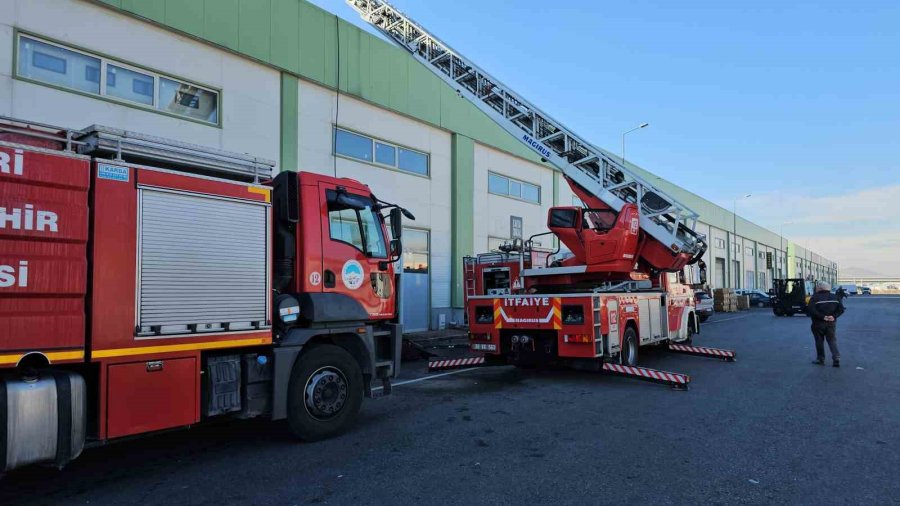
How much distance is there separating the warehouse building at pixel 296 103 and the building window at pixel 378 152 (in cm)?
5

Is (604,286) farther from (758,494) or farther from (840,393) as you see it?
(758,494)

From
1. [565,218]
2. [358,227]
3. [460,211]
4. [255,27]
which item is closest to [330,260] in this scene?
[358,227]

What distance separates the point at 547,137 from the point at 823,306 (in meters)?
6.70

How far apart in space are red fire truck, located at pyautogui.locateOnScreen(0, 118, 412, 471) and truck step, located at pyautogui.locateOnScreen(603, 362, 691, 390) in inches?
173

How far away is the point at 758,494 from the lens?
4227 mm

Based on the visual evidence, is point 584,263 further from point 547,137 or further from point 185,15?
point 185,15

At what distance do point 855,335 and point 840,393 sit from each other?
41.6 feet

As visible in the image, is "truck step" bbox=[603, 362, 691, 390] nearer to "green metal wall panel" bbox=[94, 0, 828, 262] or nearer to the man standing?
the man standing

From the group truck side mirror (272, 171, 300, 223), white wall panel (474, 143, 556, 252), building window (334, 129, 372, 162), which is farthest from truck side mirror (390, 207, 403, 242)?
white wall panel (474, 143, 556, 252)

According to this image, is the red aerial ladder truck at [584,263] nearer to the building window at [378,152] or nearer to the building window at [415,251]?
the building window at [378,152]

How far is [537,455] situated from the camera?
521 cm

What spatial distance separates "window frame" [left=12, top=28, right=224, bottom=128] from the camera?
31.9 ft

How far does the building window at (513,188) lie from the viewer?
883 inches

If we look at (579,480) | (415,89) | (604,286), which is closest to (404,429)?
(579,480)
